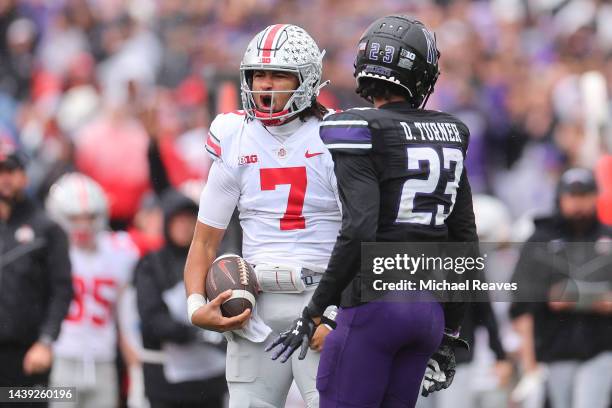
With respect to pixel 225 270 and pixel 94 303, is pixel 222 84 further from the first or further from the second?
pixel 225 270

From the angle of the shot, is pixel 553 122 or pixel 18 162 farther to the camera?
pixel 553 122

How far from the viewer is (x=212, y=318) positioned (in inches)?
224

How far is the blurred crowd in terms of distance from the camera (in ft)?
36.4

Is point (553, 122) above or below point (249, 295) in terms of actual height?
above

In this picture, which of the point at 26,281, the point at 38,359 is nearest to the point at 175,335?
the point at 38,359

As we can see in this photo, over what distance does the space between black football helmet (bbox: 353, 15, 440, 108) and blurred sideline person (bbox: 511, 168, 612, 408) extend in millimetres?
2911

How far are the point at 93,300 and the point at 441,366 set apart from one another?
3542mm

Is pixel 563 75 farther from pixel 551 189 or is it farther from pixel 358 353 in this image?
pixel 358 353

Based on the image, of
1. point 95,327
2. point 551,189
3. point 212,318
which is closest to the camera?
point 212,318

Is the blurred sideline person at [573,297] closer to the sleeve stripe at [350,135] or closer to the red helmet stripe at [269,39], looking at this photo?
the red helmet stripe at [269,39]

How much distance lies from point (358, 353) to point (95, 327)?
378 centimetres

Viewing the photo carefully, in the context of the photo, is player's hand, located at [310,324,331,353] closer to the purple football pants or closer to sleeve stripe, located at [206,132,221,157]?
the purple football pants

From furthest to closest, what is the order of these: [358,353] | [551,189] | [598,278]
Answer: [551,189] → [598,278] → [358,353]

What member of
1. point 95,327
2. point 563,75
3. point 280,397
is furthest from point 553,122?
point 280,397
